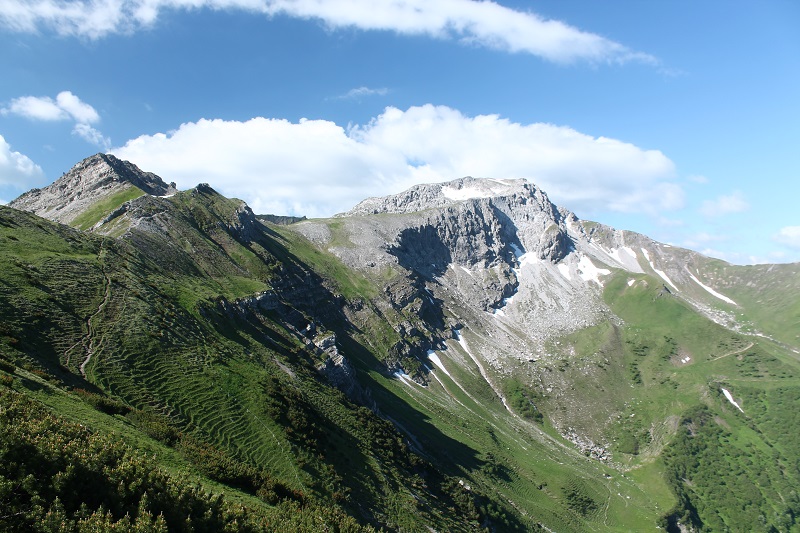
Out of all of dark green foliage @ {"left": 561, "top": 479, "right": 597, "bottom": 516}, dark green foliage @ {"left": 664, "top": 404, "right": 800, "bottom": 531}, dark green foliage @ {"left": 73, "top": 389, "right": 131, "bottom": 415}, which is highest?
dark green foliage @ {"left": 73, "top": 389, "right": 131, "bottom": 415}

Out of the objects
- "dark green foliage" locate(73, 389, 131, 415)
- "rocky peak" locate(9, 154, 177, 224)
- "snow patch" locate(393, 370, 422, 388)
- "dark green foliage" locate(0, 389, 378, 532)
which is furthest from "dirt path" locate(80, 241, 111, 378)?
"snow patch" locate(393, 370, 422, 388)

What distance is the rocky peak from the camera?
148m

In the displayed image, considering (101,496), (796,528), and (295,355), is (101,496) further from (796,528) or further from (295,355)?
(796,528)

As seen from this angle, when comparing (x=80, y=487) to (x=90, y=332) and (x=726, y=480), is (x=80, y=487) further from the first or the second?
(x=726, y=480)

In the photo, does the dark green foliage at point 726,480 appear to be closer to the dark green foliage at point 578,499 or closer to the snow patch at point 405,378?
the dark green foliage at point 578,499

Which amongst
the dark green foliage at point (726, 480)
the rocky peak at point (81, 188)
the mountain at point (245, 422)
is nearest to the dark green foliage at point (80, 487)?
the mountain at point (245, 422)

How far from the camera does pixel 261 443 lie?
162 feet

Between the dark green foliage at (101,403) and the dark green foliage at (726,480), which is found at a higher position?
the dark green foliage at (101,403)

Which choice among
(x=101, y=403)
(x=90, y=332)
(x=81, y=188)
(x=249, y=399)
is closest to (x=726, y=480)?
(x=249, y=399)

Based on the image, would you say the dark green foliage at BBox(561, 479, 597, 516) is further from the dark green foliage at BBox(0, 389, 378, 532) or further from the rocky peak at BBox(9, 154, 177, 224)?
the rocky peak at BBox(9, 154, 177, 224)

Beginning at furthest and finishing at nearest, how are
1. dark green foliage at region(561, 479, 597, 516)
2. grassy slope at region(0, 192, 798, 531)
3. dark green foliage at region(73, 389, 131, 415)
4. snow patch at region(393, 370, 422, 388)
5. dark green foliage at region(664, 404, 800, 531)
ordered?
1. snow patch at region(393, 370, 422, 388)
2. dark green foliage at region(664, 404, 800, 531)
3. dark green foliage at region(561, 479, 597, 516)
4. grassy slope at region(0, 192, 798, 531)
5. dark green foliage at region(73, 389, 131, 415)

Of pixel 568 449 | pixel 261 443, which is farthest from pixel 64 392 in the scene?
pixel 568 449

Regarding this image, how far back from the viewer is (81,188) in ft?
516

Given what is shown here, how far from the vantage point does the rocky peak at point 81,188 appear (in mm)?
147875
